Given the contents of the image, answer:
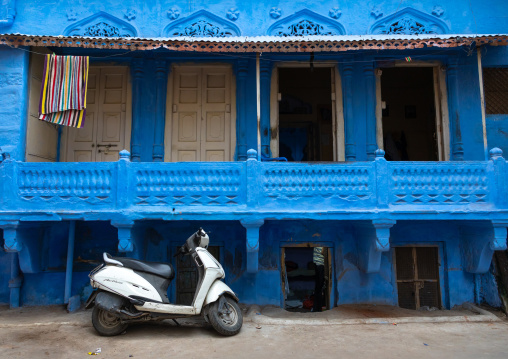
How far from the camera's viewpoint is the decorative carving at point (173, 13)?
758 cm

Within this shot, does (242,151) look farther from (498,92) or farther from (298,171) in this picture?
(498,92)

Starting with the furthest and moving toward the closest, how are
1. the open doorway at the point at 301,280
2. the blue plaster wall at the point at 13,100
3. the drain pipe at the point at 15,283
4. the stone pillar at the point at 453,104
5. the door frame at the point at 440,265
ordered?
the open doorway at the point at 301,280, the stone pillar at the point at 453,104, the door frame at the point at 440,265, the drain pipe at the point at 15,283, the blue plaster wall at the point at 13,100

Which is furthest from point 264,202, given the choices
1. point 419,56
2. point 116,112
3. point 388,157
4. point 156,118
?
point 388,157

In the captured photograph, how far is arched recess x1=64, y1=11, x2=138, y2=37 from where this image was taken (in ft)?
24.6

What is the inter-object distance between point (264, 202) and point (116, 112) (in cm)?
366

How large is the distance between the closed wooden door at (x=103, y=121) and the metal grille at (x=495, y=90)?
276 inches

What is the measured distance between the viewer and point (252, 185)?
5.91 metres

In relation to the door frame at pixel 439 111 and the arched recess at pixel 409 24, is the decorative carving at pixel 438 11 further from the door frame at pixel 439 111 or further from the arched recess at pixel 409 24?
the door frame at pixel 439 111

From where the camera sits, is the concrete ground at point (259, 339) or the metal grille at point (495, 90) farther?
the metal grille at point (495, 90)

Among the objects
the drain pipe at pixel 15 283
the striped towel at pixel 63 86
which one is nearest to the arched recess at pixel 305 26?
the striped towel at pixel 63 86

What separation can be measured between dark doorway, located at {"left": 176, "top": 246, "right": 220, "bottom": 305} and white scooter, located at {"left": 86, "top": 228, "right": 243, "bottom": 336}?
67.3 inches

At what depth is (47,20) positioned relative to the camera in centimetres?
747

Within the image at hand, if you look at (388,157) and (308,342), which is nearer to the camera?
(308,342)

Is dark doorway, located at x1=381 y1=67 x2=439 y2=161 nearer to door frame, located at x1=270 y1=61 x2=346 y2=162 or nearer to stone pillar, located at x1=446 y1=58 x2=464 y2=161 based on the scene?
stone pillar, located at x1=446 y1=58 x2=464 y2=161
